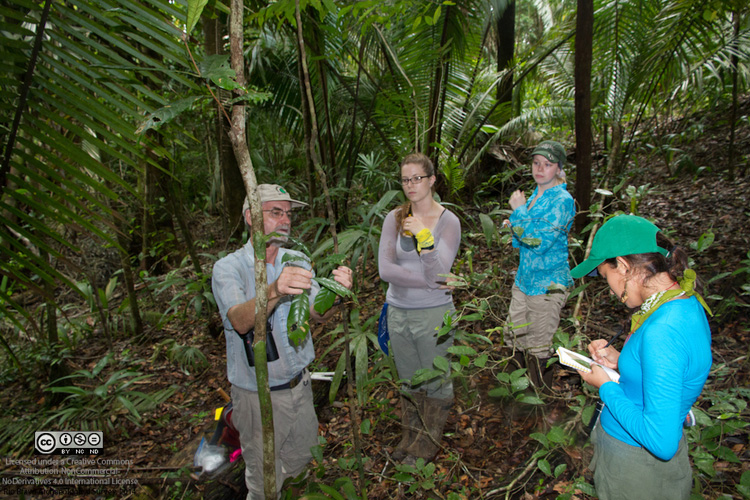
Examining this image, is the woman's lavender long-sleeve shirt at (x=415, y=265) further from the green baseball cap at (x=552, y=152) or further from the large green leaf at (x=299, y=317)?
the large green leaf at (x=299, y=317)

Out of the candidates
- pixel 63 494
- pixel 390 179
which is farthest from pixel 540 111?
pixel 63 494

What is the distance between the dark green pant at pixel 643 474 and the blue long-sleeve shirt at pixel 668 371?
0.15 meters

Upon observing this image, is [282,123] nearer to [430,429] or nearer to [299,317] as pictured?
[430,429]

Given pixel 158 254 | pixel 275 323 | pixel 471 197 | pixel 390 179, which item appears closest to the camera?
pixel 275 323

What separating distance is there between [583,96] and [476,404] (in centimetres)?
254

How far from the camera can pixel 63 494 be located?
3.06m

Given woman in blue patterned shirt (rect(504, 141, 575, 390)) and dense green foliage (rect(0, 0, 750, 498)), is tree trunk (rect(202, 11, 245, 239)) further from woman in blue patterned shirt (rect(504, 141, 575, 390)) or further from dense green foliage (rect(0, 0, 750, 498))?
woman in blue patterned shirt (rect(504, 141, 575, 390))

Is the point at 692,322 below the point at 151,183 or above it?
below

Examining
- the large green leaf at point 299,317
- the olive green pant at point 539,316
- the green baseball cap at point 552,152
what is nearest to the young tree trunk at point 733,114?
the green baseball cap at point 552,152

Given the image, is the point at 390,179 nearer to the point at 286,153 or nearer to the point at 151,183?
the point at 151,183

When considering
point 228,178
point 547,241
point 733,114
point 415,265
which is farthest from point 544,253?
point 733,114

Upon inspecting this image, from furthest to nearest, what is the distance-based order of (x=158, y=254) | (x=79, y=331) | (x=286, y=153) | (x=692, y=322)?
1. (x=286, y=153)
2. (x=158, y=254)
3. (x=79, y=331)
4. (x=692, y=322)

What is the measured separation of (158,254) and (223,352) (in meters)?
3.19

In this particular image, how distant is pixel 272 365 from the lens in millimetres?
2107
